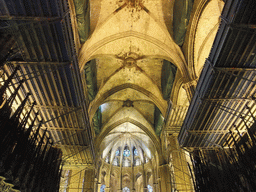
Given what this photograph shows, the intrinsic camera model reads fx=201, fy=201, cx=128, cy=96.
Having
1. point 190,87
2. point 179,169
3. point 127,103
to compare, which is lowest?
point 179,169

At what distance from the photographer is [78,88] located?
7828 mm

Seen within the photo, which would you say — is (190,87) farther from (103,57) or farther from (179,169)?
(103,57)

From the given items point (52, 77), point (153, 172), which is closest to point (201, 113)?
point (52, 77)

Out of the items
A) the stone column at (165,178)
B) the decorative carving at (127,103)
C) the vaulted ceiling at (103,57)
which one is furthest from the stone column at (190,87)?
the decorative carving at (127,103)

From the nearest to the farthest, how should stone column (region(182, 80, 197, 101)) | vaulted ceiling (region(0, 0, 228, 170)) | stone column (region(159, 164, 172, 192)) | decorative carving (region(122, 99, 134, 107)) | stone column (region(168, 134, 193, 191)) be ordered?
vaulted ceiling (region(0, 0, 228, 170))
stone column (region(182, 80, 197, 101))
stone column (region(168, 134, 193, 191))
stone column (region(159, 164, 172, 192))
decorative carving (region(122, 99, 134, 107))

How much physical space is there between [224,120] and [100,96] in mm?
8832

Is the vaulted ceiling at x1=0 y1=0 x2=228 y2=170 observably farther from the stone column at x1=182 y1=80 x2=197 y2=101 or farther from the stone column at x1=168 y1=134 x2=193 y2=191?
the stone column at x1=168 y1=134 x2=193 y2=191

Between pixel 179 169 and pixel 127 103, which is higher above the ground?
pixel 127 103

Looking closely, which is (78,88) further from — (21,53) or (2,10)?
(2,10)

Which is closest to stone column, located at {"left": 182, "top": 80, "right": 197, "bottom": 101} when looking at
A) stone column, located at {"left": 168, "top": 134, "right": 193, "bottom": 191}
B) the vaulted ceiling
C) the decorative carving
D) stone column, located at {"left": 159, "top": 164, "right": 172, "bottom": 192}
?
the vaulted ceiling

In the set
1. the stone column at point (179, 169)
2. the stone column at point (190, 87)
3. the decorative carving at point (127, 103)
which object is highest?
the decorative carving at point (127, 103)

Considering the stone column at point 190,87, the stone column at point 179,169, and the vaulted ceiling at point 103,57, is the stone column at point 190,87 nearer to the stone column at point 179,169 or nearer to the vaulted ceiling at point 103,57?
the vaulted ceiling at point 103,57

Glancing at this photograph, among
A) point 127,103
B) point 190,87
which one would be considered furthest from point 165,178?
point 190,87

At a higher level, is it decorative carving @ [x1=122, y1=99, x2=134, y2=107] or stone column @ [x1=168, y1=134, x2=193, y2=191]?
decorative carving @ [x1=122, y1=99, x2=134, y2=107]
